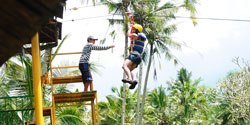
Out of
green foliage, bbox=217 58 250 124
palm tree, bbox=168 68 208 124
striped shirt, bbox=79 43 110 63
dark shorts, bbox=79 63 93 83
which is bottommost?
palm tree, bbox=168 68 208 124

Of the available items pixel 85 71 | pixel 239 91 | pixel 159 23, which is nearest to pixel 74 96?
pixel 85 71

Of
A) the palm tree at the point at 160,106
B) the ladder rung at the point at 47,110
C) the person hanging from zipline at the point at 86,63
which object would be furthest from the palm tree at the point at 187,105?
the ladder rung at the point at 47,110

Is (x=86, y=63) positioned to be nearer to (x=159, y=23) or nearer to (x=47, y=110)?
(x=47, y=110)

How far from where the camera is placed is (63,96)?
30.1 feet

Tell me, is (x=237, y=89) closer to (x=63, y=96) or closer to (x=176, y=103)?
(x=63, y=96)

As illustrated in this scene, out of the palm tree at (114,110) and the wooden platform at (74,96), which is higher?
the wooden platform at (74,96)

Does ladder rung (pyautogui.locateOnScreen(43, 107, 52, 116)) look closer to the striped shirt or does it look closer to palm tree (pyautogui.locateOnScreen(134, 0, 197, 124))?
the striped shirt

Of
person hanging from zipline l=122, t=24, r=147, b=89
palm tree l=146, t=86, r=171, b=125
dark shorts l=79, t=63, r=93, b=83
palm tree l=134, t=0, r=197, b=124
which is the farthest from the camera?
palm tree l=146, t=86, r=171, b=125

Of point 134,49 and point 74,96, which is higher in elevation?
point 134,49

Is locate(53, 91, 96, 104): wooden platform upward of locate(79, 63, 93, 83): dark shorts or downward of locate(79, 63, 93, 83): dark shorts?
downward

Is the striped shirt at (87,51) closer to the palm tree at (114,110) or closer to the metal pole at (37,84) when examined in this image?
the metal pole at (37,84)

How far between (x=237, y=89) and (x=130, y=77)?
10.3 metres

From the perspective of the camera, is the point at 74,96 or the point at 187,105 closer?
the point at 74,96

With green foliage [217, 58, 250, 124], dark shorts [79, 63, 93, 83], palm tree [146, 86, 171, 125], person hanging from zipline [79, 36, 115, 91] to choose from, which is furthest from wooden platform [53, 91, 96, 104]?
palm tree [146, 86, 171, 125]
